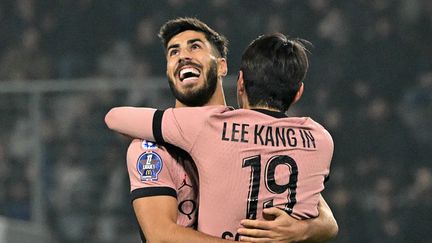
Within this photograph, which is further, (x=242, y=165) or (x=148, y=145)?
(x=148, y=145)

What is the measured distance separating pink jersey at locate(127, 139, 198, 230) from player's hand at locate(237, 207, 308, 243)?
0.88 feet

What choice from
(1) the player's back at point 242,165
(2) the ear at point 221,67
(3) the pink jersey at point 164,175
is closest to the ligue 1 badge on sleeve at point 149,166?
(3) the pink jersey at point 164,175

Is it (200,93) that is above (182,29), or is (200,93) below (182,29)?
below

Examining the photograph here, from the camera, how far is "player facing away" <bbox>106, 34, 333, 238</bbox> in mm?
3379

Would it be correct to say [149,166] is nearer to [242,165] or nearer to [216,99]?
[242,165]

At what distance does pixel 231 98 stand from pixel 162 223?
439 centimetres

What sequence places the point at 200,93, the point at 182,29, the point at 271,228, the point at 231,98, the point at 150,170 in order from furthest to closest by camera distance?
the point at 231,98
the point at 182,29
the point at 200,93
the point at 150,170
the point at 271,228

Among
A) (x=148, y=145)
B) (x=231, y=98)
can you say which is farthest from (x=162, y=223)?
(x=231, y=98)

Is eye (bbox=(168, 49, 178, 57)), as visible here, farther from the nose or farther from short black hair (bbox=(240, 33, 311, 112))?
short black hair (bbox=(240, 33, 311, 112))

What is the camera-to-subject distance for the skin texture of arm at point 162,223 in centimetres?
338

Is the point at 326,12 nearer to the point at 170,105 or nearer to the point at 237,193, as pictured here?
the point at 170,105

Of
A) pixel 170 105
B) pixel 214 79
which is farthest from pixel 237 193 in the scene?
pixel 170 105

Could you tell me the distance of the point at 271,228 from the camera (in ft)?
11.1

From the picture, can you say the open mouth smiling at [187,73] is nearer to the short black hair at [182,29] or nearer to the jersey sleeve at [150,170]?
the short black hair at [182,29]
